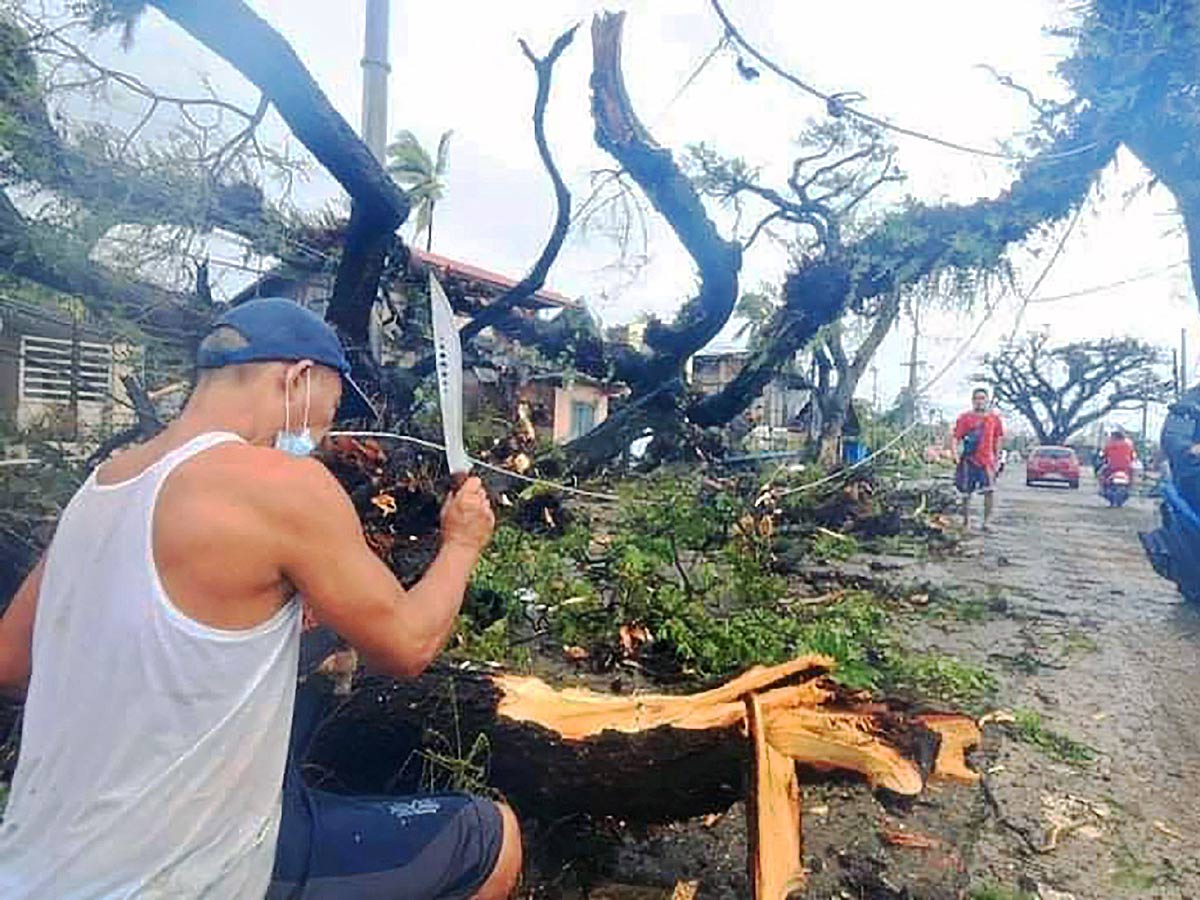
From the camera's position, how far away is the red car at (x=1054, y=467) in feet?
97.0

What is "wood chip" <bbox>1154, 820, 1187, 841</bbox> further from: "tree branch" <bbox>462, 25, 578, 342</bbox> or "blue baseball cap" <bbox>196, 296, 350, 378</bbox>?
"tree branch" <bbox>462, 25, 578, 342</bbox>

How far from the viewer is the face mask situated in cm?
169

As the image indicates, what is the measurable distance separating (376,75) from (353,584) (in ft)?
19.7

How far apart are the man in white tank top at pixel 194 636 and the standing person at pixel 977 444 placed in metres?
11.0

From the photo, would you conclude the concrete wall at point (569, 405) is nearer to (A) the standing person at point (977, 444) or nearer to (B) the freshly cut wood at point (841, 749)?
(A) the standing person at point (977, 444)

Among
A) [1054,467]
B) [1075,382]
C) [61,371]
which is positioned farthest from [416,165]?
[1075,382]

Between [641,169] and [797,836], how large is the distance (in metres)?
5.02

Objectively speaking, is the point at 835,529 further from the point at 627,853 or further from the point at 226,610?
the point at 226,610

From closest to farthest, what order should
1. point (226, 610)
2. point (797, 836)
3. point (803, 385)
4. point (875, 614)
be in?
point (226, 610)
point (797, 836)
point (875, 614)
point (803, 385)

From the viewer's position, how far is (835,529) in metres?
10.9

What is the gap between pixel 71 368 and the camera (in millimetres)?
7230

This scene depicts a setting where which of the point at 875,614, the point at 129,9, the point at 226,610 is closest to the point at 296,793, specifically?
the point at 226,610

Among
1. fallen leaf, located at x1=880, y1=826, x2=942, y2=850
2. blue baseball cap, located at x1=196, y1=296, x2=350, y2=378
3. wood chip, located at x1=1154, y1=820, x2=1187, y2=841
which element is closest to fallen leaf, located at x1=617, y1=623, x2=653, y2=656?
fallen leaf, located at x1=880, y1=826, x2=942, y2=850

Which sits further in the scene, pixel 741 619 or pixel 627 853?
pixel 741 619
